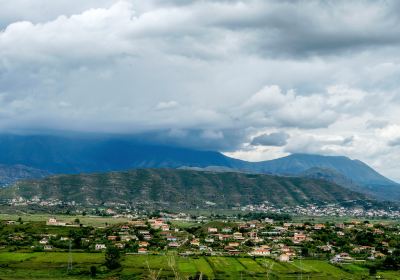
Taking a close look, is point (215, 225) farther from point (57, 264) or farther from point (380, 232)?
point (57, 264)

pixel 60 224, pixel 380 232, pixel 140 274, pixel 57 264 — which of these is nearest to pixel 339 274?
pixel 140 274

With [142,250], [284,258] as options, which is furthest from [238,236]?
[142,250]

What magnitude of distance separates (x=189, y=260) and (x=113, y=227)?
126 ft

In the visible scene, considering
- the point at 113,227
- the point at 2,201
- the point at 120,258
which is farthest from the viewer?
the point at 2,201

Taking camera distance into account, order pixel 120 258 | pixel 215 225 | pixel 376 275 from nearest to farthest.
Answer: pixel 376 275 < pixel 120 258 < pixel 215 225

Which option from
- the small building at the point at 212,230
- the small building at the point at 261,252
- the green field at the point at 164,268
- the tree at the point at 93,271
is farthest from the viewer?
the small building at the point at 212,230

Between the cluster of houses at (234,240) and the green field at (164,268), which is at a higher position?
the cluster of houses at (234,240)

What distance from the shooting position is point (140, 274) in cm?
6794

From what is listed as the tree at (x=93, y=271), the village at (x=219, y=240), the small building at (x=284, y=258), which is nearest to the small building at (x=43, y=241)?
the village at (x=219, y=240)

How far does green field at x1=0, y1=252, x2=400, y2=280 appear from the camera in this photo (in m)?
67.9

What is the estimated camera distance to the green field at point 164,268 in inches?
2675

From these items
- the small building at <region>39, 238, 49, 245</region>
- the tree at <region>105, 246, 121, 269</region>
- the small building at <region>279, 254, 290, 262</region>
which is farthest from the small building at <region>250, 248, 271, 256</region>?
the small building at <region>39, 238, 49, 245</region>

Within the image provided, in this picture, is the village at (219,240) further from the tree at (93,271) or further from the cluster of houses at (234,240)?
the tree at (93,271)

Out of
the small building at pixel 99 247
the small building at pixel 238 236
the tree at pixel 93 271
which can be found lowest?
the tree at pixel 93 271
